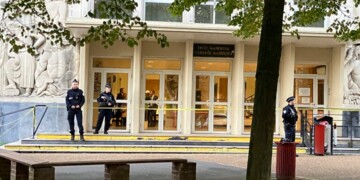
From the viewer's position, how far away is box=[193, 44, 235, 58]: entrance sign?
22.0 m

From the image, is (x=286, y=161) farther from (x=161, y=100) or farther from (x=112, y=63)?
(x=112, y=63)

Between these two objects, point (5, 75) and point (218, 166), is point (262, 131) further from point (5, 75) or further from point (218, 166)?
point (5, 75)

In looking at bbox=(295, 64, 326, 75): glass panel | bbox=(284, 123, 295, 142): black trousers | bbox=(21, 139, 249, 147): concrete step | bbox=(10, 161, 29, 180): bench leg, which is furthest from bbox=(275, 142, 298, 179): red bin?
bbox=(295, 64, 326, 75): glass panel

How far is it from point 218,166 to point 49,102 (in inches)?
391

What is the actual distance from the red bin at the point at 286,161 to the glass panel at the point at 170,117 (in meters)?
11.4

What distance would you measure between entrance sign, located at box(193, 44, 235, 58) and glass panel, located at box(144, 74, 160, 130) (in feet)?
6.53

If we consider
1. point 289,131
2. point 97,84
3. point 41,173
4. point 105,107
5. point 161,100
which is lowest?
point 41,173

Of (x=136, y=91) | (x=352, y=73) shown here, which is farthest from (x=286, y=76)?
(x=136, y=91)

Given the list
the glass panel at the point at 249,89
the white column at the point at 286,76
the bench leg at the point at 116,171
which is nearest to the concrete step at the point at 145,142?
the white column at the point at 286,76

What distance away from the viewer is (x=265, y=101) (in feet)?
25.0

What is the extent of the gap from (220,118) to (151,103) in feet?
9.71

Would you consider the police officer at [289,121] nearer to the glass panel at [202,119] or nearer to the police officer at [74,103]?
the glass panel at [202,119]

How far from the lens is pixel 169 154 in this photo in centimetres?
1672

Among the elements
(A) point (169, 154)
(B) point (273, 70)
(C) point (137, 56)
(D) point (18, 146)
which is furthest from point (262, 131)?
(C) point (137, 56)
